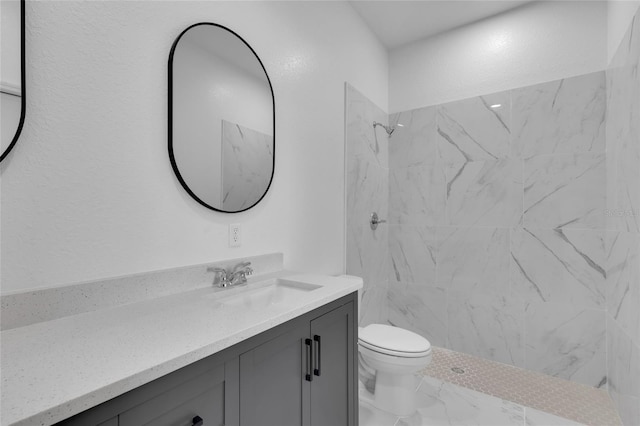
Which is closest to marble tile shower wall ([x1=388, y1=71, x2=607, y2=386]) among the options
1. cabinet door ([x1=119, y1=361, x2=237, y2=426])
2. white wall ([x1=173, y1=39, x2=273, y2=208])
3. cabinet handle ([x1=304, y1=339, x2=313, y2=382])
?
white wall ([x1=173, y1=39, x2=273, y2=208])

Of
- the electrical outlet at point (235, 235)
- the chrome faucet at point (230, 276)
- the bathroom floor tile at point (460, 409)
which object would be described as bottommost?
the bathroom floor tile at point (460, 409)

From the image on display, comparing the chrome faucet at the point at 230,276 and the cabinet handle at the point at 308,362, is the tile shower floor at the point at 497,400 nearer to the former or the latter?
the cabinet handle at the point at 308,362

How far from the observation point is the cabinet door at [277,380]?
2.96 ft

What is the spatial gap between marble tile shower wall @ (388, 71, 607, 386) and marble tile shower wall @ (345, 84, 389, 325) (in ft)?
0.44

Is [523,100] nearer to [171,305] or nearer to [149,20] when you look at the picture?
[149,20]

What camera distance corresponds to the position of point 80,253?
97 centimetres

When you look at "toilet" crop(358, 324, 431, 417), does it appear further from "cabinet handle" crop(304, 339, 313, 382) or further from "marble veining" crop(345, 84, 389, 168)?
"marble veining" crop(345, 84, 389, 168)

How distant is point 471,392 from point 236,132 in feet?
7.22

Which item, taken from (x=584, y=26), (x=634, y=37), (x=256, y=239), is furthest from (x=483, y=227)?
(x=256, y=239)

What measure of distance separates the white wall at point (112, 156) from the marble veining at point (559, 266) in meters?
1.82

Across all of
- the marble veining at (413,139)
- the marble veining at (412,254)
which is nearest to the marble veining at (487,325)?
the marble veining at (412,254)

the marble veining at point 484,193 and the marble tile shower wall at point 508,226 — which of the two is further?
the marble veining at point 484,193

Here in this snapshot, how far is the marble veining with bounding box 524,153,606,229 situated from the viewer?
2125 millimetres

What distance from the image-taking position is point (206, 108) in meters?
1.35
